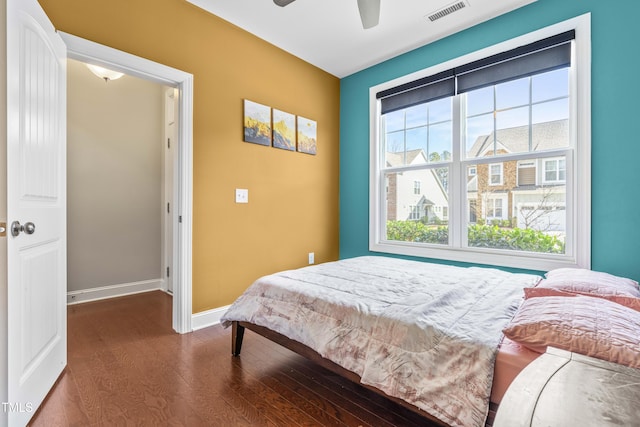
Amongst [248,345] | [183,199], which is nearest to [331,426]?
[248,345]

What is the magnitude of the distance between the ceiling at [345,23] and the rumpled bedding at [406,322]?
88.6 inches

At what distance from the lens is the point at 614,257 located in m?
2.21

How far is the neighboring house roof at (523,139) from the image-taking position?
251cm

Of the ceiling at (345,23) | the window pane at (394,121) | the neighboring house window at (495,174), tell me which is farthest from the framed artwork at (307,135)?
the neighboring house window at (495,174)

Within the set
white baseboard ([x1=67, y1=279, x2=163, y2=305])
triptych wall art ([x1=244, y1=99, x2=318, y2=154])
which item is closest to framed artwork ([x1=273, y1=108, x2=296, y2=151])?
triptych wall art ([x1=244, y1=99, x2=318, y2=154])

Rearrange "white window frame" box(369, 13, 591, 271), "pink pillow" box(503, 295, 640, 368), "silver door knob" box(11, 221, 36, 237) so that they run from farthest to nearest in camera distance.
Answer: "white window frame" box(369, 13, 591, 271)
"silver door knob" box(11, 221, 36, 237)
"pink pillow" box(503, 295, 640, 368)

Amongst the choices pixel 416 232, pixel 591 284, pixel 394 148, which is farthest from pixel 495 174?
pixel 591 284

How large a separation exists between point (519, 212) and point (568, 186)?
41 cm

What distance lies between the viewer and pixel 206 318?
2.71m

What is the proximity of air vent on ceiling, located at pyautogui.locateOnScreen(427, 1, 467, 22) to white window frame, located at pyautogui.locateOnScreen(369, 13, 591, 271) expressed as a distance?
0.43m


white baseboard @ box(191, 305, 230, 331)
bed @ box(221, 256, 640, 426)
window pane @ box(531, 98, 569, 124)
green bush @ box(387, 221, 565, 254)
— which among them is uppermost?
window pane @ box(531, 98, 569, 124)

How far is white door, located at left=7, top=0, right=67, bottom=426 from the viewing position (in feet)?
4.41

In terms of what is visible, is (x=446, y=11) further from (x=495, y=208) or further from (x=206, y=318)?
(x=206, y=318)

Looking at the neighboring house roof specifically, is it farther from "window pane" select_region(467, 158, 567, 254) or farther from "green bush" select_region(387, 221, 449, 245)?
"green bush" select_region(387, 221, 449, 245)
